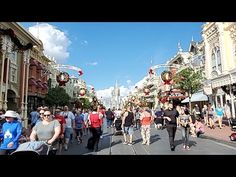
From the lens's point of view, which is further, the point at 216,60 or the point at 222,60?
the point at 216,60

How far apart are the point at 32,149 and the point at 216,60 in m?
27.1

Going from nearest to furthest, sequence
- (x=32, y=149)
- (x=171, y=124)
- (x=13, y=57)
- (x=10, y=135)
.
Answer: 1. (x=32, y=149)
2. (x=10, y=135)
3. (x=171, y=124)
4. (x=13, y=57)

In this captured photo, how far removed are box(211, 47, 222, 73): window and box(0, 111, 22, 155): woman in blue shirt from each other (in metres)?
25.0

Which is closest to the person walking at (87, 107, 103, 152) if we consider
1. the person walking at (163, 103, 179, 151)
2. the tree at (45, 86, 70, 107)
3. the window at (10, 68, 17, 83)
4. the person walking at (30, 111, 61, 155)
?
the person walking at (163, 103, 179, 151)

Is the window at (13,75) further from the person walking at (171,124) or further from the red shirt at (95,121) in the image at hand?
the person walking at (171,124)

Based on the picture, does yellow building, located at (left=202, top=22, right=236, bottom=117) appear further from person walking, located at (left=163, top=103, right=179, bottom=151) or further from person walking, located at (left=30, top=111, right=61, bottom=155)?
person walking, located at (left=30, top=111, right=61, bottom=155)

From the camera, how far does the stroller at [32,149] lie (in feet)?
14.7

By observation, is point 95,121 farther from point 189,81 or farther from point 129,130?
point 189,81

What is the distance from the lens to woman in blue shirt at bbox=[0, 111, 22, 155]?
20.2 ft

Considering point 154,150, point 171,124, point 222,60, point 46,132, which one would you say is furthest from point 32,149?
point 222,60

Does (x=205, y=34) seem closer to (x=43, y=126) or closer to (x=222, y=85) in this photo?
(x=222, y=85)

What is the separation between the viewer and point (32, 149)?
4.64m
